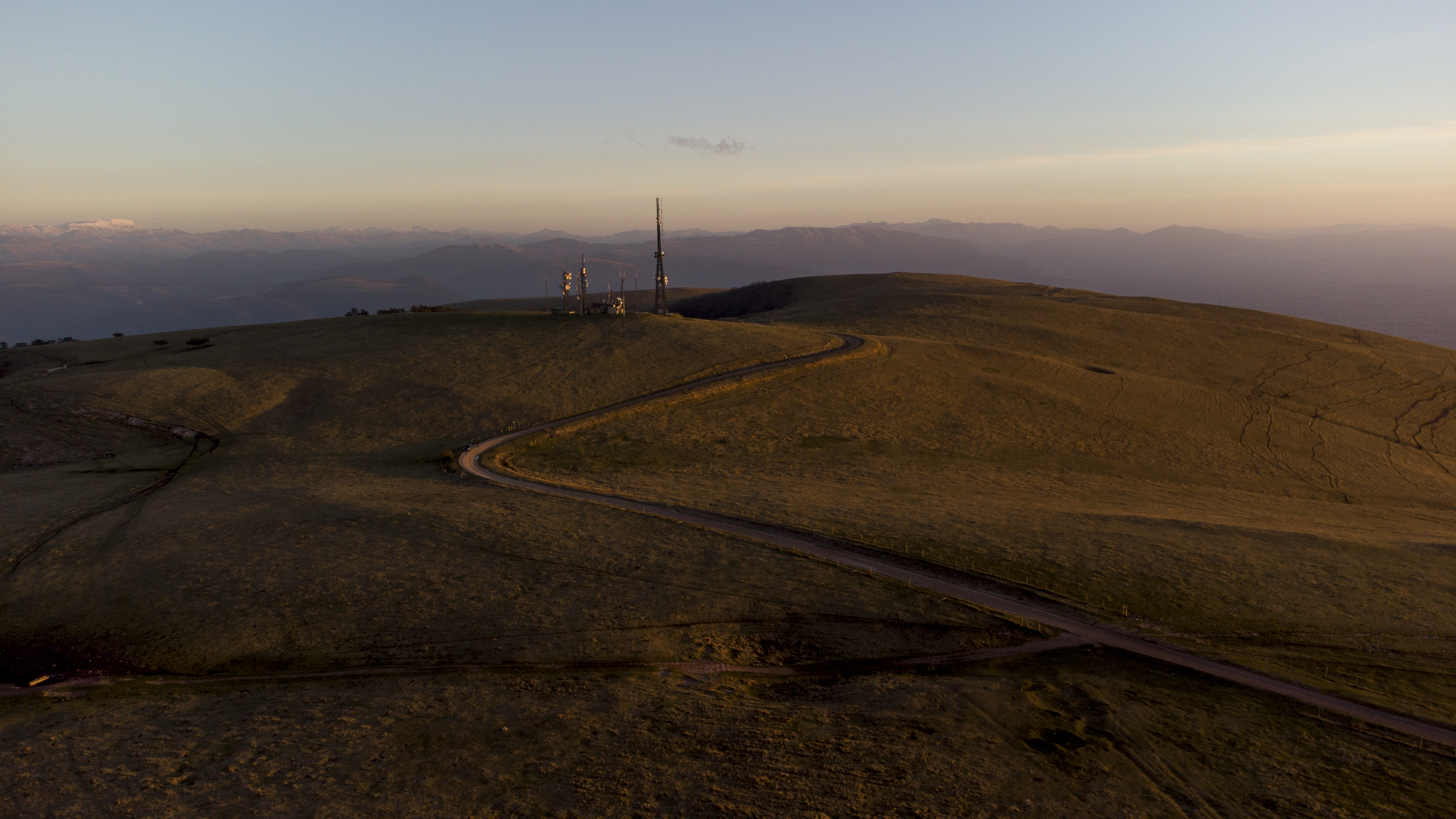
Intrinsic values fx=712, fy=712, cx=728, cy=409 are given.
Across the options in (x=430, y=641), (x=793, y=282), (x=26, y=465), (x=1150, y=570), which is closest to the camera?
(x=430, y=641)

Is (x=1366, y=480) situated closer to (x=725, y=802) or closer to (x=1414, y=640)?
(x=1414, y=640)

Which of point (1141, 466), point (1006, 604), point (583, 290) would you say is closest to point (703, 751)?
point (1006, 604)

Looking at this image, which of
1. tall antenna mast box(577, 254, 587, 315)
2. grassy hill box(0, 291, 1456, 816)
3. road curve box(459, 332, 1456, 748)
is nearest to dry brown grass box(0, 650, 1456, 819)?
grassy hill box(0, 291, 1456, 816)

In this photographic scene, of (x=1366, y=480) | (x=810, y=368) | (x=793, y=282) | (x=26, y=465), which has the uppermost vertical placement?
(x=793, y=282)

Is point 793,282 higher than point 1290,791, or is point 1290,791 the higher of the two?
point 793,282

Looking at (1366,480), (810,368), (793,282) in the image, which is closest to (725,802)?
(810,368)

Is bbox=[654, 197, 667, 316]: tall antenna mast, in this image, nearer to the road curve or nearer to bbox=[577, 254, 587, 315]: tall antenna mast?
bbox=[577, 254, 587, 315]: tall antenna mast

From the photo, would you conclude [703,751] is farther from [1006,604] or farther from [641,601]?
[1006,604]
